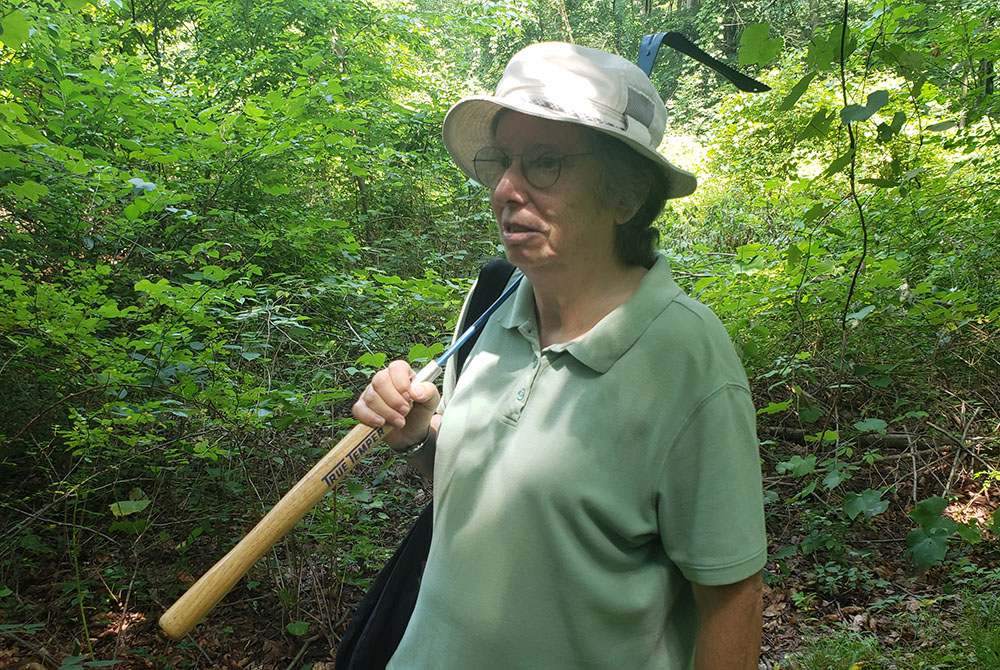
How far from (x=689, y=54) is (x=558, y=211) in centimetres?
76

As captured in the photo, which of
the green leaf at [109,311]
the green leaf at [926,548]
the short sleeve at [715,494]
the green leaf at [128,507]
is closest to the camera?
the short sleeve at [715,494]

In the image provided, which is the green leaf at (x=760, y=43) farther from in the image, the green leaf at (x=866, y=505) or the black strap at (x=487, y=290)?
the green leaf at (x=866, y=505)

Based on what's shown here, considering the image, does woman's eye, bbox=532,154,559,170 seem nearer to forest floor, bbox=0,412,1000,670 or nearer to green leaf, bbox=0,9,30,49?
green leaf, bbox=0,9,30,49

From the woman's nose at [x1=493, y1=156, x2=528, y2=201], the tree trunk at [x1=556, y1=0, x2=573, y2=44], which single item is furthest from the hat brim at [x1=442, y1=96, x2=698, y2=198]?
the tree trunk at [x1=556, y1=0, x2=573, y2=44]

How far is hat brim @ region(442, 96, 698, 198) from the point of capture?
1233 mm

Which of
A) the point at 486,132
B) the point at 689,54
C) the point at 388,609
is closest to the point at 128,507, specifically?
the point at 388,609

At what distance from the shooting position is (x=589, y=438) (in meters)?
1.13

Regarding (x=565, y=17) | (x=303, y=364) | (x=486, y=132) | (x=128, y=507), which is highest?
(x=565, y=17)

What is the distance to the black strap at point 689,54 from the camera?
1.63 meters

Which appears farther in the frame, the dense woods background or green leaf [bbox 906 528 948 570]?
the dense woods background

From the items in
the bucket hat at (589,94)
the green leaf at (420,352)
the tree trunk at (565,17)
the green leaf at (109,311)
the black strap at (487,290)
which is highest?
the tree trunk at (565,17)

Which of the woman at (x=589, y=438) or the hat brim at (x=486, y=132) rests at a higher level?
the hat brim at (x=486, y=132)

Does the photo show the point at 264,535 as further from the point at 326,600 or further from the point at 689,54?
the point at 326,600

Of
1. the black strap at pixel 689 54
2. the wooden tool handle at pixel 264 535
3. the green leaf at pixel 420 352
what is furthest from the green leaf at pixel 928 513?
the wooden tool handle at pixel 264 535
